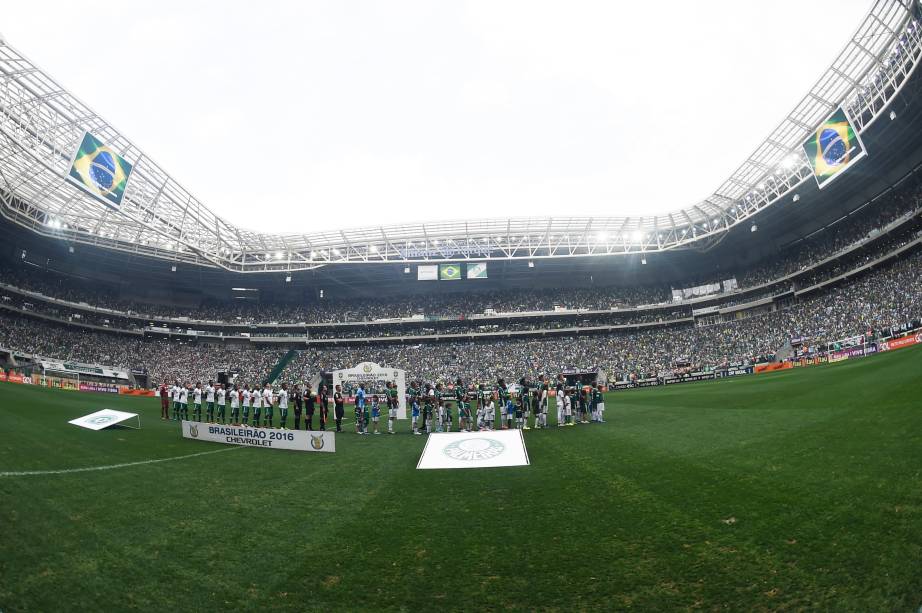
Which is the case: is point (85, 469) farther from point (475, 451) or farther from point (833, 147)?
point (833, 147)

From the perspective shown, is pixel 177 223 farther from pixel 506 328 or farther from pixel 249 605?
pixel 249 605

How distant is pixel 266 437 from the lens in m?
13.6

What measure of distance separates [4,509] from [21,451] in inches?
208

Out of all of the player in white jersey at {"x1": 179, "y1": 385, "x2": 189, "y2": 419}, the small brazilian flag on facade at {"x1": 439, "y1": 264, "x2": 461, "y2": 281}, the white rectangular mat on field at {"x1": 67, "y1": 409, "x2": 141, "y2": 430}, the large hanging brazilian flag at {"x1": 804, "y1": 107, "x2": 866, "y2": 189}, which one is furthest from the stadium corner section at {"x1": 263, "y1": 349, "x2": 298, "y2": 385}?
the large hanging brazilian flag at {"x1": 804, "y1": 107, "x2": 866, "y2": 189}

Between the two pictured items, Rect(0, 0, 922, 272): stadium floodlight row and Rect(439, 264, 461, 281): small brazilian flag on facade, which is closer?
Rect(0, 0, 922, 272): stadium floodlight row

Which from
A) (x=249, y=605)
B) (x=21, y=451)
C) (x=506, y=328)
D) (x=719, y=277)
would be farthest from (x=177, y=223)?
(x=719, y=277)

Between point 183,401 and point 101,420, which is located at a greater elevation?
point 183,401

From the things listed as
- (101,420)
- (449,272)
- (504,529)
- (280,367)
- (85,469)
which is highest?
(449,272)

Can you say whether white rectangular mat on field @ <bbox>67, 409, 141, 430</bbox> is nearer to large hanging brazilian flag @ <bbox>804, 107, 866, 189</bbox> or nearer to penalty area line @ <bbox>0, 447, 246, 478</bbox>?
penalty area line @ <bbox>0, 447, 246, 478</bbox>

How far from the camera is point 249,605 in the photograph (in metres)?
4.51

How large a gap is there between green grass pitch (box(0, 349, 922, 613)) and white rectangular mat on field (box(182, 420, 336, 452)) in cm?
166

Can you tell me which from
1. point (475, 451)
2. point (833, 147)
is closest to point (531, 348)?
point (833, 147)

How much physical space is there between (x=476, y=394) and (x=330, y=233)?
28412 mm

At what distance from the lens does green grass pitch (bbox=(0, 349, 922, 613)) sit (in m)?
4.44
